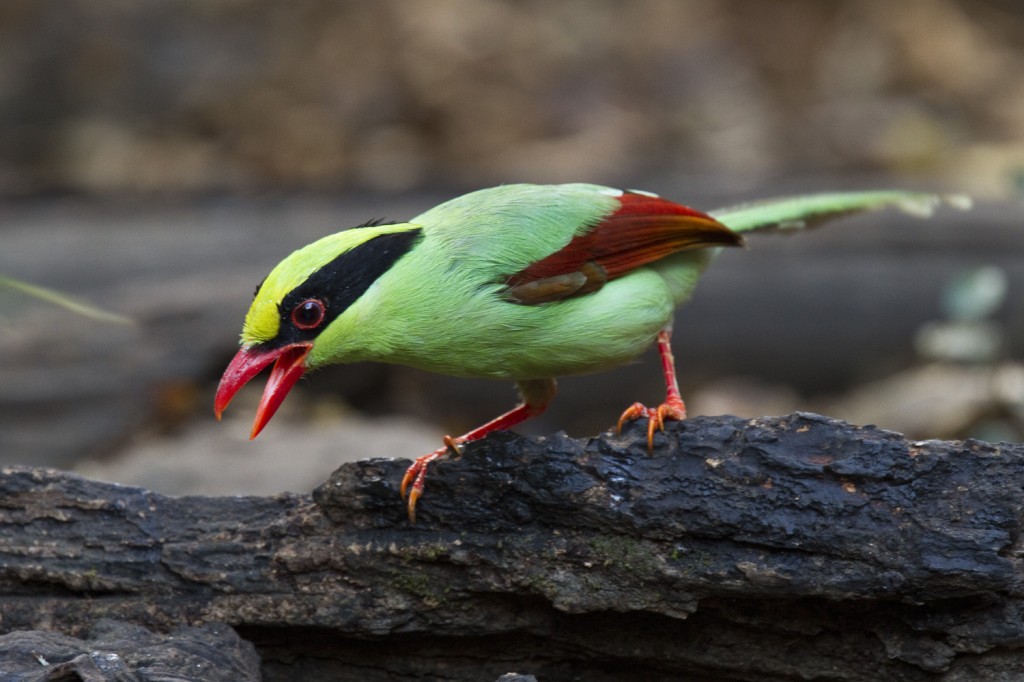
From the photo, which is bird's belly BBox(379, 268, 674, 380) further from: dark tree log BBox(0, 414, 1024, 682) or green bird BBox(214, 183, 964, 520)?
dark tree log BBox(0, 414, 1024, 682)

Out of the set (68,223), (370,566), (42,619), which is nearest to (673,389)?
(370,566)

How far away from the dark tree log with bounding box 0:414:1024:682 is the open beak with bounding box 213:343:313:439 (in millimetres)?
321

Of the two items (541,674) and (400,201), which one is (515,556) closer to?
(541,674)

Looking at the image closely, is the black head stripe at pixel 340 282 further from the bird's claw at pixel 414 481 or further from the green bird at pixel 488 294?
the bird's claw at pixel 414 481

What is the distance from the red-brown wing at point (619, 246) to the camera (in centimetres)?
399

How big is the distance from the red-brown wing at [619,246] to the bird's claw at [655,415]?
444 millimetres

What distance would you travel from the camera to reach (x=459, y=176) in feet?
35.6

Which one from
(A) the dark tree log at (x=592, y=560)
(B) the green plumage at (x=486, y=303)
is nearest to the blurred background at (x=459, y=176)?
(A) the dark tree log at (x=592, y=560)

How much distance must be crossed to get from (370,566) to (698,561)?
102 centimetres

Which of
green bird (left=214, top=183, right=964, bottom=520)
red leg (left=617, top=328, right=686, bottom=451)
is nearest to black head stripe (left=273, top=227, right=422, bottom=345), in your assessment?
green bird (left=214, top=183, right=964, bottom=520)

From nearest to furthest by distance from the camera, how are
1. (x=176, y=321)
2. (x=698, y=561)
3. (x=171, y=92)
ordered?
(x=698, y=561) < (x=176, y=321) < (x=171, y=92)

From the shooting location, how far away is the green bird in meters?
3.75

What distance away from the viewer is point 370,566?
12.5ft

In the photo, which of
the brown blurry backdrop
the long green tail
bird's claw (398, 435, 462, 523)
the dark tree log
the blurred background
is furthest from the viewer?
the brown blurry backdrop
